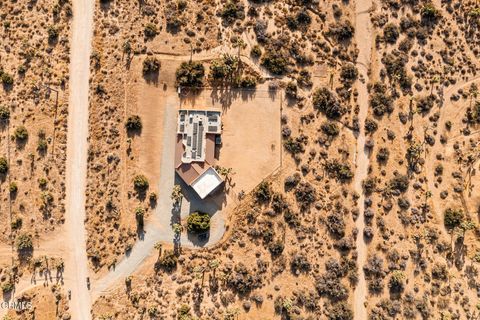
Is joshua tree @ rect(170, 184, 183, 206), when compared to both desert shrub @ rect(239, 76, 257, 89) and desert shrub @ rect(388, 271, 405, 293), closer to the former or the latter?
desert shrub @ rect(239, 76, 257, 89)

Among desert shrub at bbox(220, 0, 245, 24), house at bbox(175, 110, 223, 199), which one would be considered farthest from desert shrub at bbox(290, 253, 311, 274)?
desert shrub at bbox(220, 0, 245, 24)

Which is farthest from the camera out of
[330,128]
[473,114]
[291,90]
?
[473,114]

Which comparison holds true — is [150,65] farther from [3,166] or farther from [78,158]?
[3,166]

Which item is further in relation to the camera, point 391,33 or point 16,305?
point 391,33

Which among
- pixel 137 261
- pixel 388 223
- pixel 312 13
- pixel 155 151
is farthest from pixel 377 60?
pixel 137 261

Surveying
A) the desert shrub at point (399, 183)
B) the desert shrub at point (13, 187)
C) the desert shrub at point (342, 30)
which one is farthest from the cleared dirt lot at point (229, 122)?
the desert shrub at point (399, 183)

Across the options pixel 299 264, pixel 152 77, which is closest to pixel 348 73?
pixel 299 264
